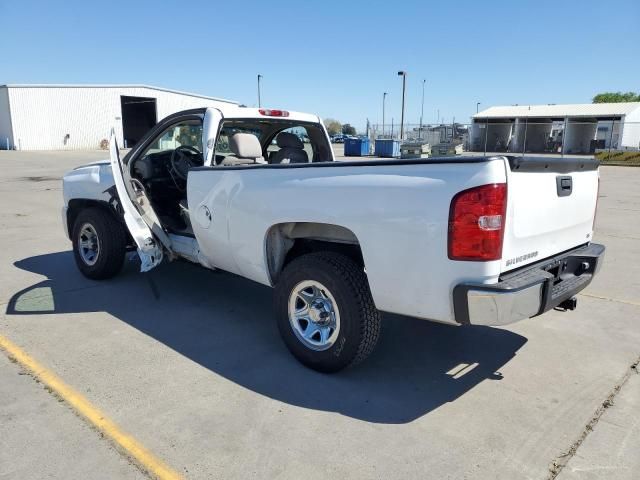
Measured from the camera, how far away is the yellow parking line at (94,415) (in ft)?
8.51

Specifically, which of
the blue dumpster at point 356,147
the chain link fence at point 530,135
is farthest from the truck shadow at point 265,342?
the chain link fence at point 530,135

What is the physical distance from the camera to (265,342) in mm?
4145

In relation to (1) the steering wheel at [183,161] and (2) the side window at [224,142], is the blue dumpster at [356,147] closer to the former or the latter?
(1) the steering wheel at [183,161]

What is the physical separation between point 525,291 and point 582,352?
1636mm

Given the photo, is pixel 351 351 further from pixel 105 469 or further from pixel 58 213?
pixel 58 213

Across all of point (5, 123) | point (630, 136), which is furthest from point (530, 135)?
point (5, 123)

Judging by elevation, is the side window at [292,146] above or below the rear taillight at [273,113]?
below

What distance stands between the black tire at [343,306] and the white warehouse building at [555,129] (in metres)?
42.9

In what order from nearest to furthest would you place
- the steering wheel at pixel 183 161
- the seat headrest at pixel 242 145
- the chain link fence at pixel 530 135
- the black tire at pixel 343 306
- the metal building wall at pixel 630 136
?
the black tire at pixel 343 306, the seat headrest at pixel 242 145, the steering wheel at pixel 183 161, the chain link fence at pixel 530 135, the metal building wall at pixel 630 136

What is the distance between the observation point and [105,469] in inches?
101

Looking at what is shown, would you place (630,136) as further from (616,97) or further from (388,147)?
(616,97)

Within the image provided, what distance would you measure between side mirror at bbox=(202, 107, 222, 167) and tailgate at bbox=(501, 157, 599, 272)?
2.62 metres

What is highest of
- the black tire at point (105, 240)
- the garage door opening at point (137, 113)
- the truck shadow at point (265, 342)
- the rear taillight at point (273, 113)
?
the garage door opening at point (137, 113)

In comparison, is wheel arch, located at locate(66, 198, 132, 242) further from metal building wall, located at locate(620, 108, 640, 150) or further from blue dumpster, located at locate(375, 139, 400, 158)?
metal building wall, located at locate(620, 108, 640, 150)
